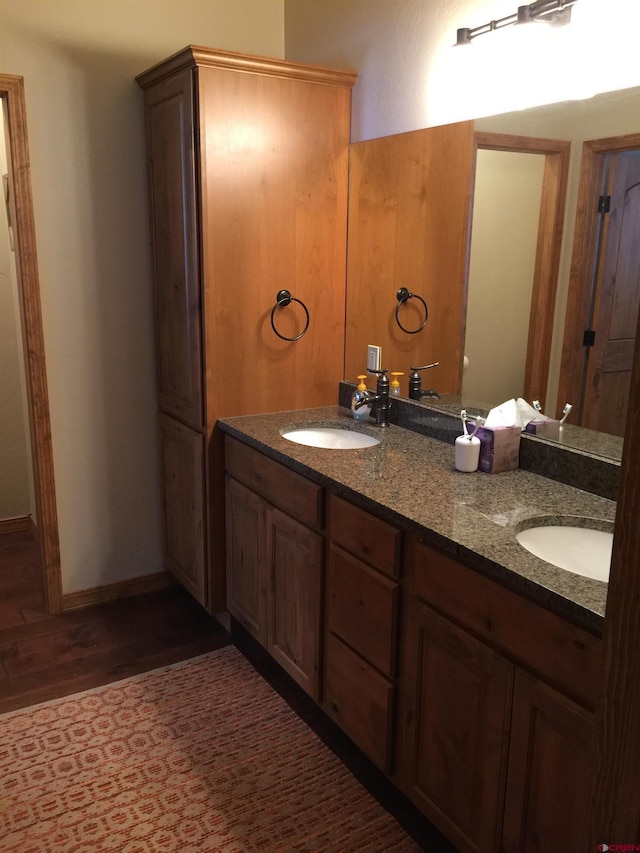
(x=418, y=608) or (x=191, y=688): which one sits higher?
(x=418, y=608)

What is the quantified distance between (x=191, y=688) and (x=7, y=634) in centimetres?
84

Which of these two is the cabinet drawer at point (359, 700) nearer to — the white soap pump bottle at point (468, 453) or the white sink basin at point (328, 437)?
the white soap pump bottle at point (468, 453)

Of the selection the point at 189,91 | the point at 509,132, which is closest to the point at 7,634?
the point at 189,91

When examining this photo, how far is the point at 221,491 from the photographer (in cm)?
262

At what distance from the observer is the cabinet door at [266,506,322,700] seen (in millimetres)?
2059

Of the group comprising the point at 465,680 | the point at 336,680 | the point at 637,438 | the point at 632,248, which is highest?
the point at 632,248

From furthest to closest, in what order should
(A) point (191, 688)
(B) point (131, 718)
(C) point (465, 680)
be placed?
(A) point (191, 688)
(B) point (131, 718)
(C) point (465, 680)

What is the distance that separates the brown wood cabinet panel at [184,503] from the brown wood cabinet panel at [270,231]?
237 millimetres

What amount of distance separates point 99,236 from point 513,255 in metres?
1.59

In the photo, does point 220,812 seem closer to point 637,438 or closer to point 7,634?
point 7,634

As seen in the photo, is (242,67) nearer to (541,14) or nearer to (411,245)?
(411,245)

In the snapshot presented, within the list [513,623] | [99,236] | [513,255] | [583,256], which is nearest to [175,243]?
[99,236]

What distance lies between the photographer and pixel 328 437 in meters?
2.51

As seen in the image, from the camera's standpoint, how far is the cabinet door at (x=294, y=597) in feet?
6.75
